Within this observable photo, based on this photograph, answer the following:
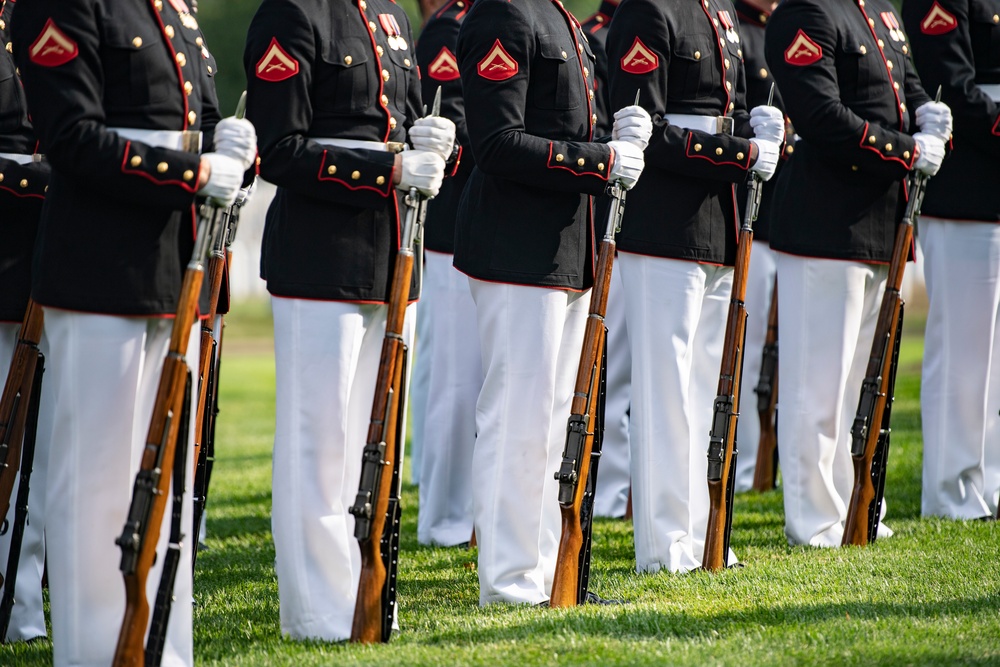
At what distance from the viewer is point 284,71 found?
13.5ft

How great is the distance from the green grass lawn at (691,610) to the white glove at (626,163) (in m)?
1.55

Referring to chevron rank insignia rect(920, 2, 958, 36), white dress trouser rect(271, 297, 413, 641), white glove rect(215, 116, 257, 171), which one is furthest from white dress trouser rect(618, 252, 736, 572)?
white glove rect(215, 116, 257, 171)

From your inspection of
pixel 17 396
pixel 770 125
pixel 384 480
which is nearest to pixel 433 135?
pixel 384 480

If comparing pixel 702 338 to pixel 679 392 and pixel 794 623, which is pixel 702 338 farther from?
pixel 794 623

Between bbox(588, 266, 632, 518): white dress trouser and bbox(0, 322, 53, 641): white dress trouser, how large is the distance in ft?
10.4

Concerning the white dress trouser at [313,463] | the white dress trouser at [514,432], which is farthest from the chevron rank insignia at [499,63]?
the white dress trouser at [313,463]

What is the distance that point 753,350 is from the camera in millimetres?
7703

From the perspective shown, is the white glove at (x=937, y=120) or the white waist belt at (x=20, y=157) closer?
the white waist belt at (x=20, y=157)

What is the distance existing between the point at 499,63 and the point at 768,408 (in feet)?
11.9

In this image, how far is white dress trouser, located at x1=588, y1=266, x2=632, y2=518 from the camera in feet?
23.2

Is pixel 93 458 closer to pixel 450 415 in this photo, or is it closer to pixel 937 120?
pixel 450 415

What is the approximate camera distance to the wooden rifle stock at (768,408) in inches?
295

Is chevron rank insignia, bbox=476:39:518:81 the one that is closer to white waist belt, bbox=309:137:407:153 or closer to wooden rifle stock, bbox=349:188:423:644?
white waist belt, bbox=309:137:407:153

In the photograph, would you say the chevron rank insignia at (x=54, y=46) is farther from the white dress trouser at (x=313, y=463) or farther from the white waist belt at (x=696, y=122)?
the white waist belt at (x=696, y=122)
